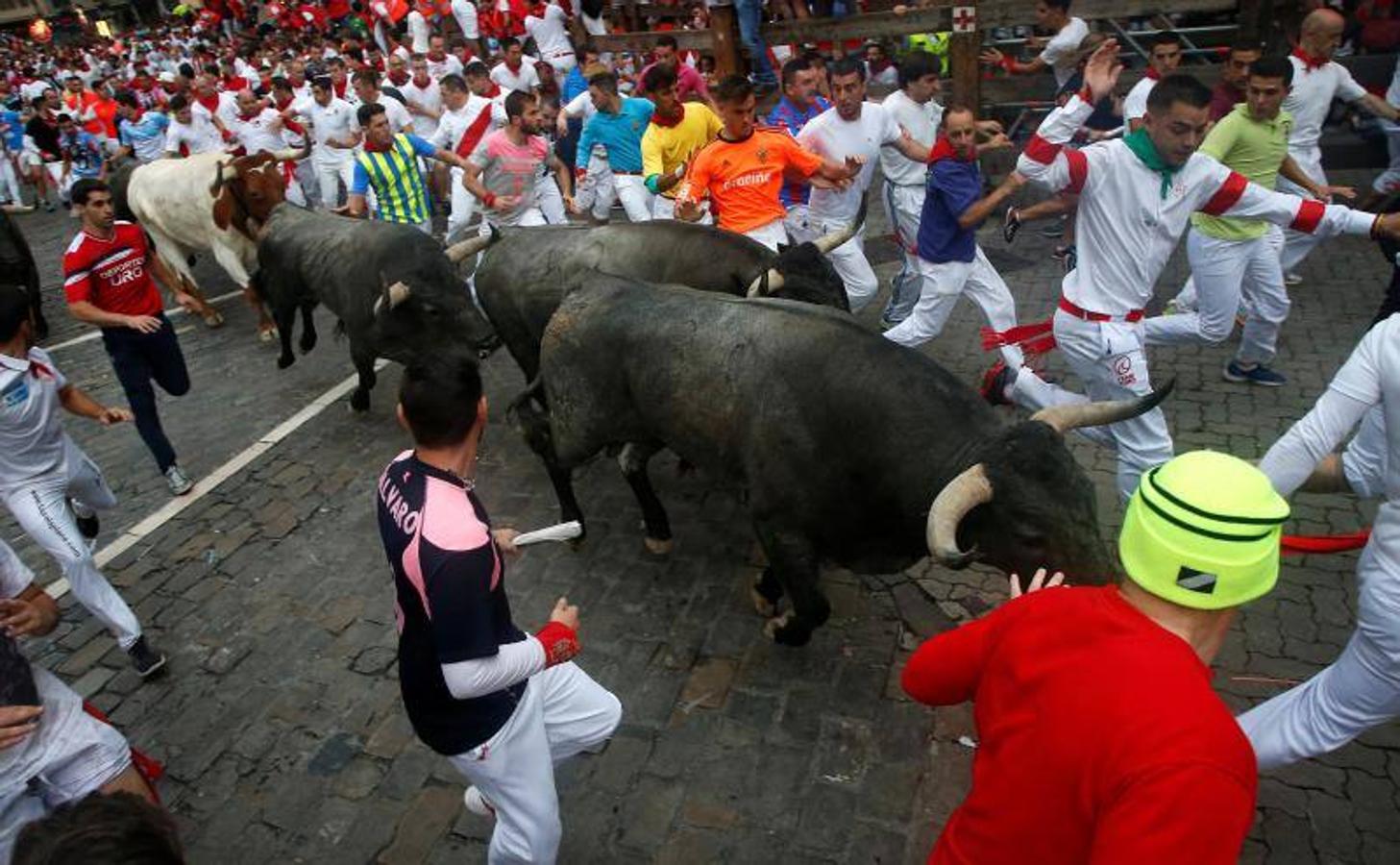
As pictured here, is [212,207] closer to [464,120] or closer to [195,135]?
[464,120]

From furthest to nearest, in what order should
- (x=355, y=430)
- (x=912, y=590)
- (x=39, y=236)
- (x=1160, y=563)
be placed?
1. (x=39, y=236)
2. (x=355, y=430)
3. (x=912, y=590)
4. (x=1160, y=563)

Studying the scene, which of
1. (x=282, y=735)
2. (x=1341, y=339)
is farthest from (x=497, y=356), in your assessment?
(x=1341, y=339)

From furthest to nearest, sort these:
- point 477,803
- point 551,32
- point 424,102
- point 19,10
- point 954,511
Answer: point 19,10 → point 551,32 → point 424,102 → point 477,803 → point 954,511

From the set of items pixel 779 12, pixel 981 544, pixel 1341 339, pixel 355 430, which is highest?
pixel 779 12

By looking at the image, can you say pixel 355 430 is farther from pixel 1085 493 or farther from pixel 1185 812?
pixel 1185 812

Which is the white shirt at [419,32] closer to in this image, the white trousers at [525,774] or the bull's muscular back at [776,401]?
the bull's muscular back at [776,401]

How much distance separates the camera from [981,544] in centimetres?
387

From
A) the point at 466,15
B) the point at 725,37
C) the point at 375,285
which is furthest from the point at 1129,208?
the point at 466,15

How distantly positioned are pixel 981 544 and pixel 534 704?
2.04m

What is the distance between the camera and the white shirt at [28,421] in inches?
189

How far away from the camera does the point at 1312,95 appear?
8227 millimetres

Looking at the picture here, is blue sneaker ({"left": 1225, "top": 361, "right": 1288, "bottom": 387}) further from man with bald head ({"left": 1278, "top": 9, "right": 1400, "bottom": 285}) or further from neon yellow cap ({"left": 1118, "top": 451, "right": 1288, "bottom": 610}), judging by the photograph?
neon yellow cap ({"left": 1118, "top": 451, "right": 1288, "bottom": 610})

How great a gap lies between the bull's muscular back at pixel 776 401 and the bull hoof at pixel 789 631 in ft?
1.55

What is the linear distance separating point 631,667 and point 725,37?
34.3 ft
